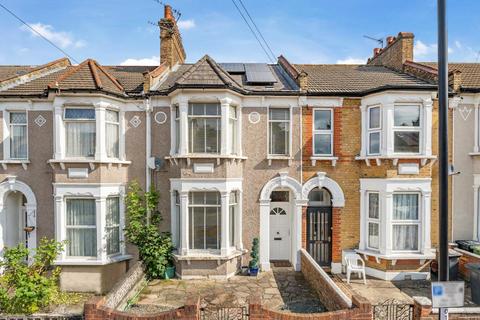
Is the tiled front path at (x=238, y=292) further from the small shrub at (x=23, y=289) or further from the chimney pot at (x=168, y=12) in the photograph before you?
the chimney pot at (x=168, y=12)

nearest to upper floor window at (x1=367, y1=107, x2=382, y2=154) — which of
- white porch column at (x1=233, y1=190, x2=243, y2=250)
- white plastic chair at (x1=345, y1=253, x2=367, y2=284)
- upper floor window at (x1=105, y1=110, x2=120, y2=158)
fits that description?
white plastic chair at (x1=345, y1=253, x2=367, y2=284)

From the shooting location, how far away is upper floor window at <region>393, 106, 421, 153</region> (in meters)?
9.53

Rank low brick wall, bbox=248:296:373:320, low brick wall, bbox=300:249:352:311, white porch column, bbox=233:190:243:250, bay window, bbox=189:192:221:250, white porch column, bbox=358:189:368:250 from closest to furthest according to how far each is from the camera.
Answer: low brick wall, bbox=248:296:373:320
low brick wall, bbox=300:249:352:311
bay window, bbox=189:192:221:250
white porch column, bbox=233:190:243:250
white porch column, bbox=358:189:368:250

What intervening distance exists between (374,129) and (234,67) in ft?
21.2

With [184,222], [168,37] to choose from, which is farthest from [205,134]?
[168,37]

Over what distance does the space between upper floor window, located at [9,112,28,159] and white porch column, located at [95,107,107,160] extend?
2.99m

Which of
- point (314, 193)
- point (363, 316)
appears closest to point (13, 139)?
point (314, 193)

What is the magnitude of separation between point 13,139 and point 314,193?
36.9 feet

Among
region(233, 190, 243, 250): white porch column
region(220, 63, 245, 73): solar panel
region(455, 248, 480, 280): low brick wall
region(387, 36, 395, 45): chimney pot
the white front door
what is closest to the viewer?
region(455, 248, 480, 280): low brick wall

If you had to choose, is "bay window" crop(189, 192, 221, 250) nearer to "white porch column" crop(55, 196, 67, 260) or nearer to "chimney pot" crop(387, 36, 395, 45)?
"white porch column" crop(55, 196, 67, 260)

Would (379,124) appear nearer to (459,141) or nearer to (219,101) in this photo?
(459,141)

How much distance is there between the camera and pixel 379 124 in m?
9.73

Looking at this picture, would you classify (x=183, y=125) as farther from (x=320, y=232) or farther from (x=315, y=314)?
(x=315, y=314)

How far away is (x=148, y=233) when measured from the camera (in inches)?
373
